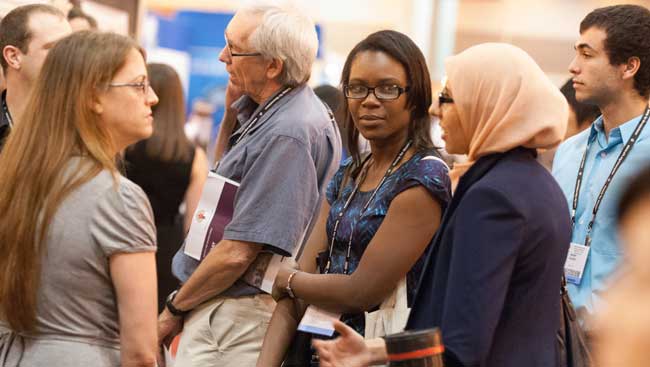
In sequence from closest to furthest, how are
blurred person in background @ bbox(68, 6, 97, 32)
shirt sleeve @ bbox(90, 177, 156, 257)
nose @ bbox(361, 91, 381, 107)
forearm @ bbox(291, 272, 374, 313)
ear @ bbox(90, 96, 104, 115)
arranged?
1. shirt sleeve @ bbox(90, 177, 156, 257)
2. ear @ bbox(90, 96, 104, 115)
3. forearm @ bbox(291, 272, 374, 313)
4. nose @ bbox(361, 91, 381, 107)
5. blurred person in background @ bbox(68, 6, 97, 32)

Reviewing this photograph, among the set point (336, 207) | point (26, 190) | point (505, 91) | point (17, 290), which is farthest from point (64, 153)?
point (505, 91)

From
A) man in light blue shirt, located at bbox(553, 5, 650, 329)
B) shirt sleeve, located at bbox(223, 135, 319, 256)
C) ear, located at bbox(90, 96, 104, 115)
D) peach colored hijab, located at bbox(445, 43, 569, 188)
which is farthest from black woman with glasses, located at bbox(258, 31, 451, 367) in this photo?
man in light blue shirt, located at bbox(553, 5, 650, 329)

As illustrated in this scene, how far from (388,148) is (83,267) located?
0.96 metres

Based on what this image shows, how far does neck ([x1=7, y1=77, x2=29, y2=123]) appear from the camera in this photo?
3.88 metres

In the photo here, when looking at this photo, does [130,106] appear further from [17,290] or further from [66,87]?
[17,290]

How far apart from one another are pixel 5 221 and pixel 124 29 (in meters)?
3.75

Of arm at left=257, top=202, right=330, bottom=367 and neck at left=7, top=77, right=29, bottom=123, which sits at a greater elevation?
neck at left=7, top=77, right=29, bottom=123

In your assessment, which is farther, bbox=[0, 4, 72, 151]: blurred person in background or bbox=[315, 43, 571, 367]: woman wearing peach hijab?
bbox=[0, 4, 72, 151]: blurred person in background

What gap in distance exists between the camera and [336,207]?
114 inches

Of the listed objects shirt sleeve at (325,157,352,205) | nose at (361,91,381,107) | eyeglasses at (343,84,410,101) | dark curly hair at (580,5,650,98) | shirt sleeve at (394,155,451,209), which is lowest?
shirt sleeve at (325,157,352,205)

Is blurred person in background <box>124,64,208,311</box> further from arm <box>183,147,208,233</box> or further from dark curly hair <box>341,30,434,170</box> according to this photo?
dark curly hair <box>341,30,434,170</box>

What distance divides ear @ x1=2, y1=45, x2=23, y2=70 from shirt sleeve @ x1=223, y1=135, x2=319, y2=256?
129 centimetres

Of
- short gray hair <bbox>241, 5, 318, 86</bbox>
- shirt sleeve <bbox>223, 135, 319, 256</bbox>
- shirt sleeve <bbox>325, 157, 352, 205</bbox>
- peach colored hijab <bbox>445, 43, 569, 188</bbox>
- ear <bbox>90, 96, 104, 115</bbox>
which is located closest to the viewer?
peach colored hijab <bbox>445, 43, 569, 188</bbox>

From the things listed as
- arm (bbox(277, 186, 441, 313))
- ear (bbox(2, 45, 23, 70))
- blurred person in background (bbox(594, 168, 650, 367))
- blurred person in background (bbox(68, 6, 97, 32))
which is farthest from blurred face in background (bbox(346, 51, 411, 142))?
blurred person in background (bbox(68, 6, 97, 32))
